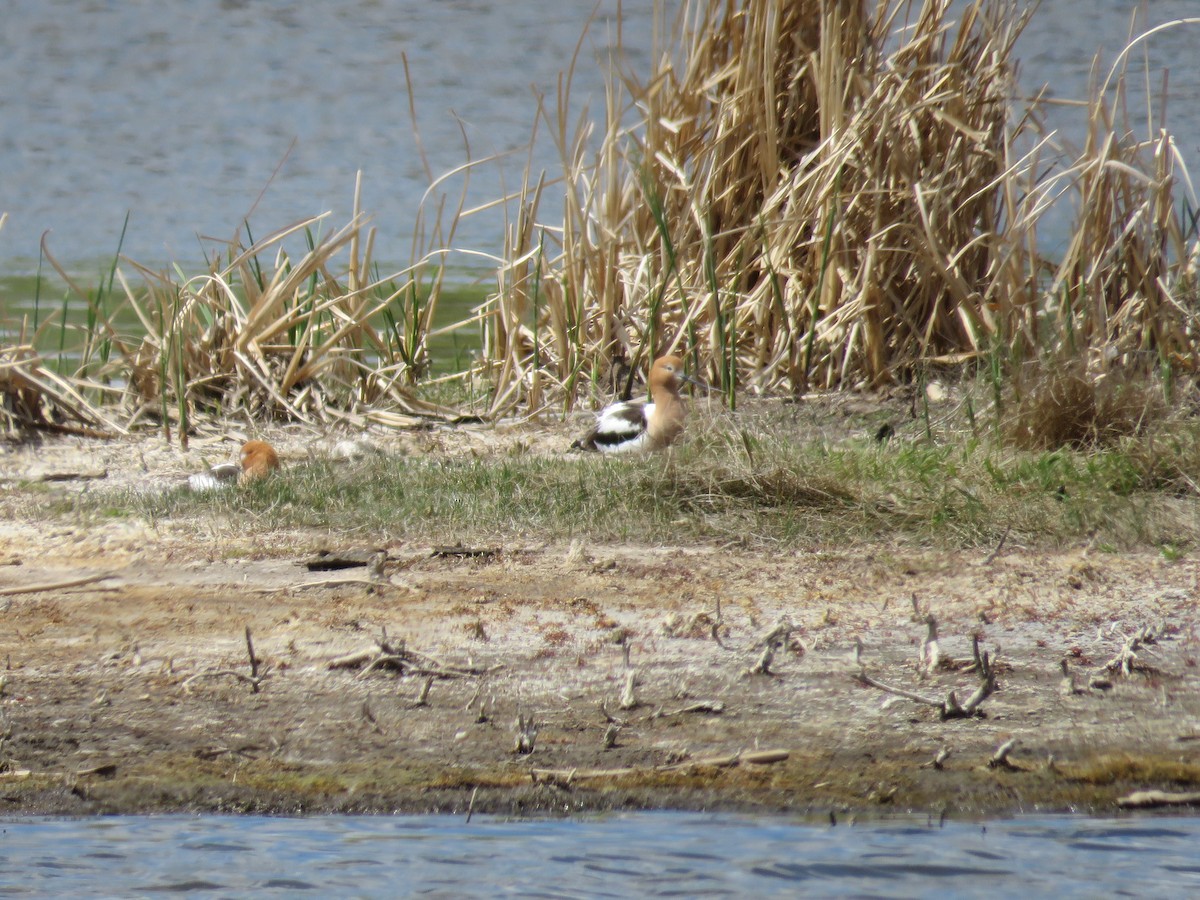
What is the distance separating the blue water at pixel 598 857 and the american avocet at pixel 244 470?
9.07 feet

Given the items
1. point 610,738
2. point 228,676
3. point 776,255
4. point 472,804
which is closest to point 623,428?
point 776,255

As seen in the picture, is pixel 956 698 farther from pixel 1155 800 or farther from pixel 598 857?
pixel 598 857

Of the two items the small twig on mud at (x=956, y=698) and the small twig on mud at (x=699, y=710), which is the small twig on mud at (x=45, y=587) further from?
the small twig on mud at (x=956, y=698)

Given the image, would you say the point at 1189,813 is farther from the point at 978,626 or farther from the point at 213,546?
the point at 213,546

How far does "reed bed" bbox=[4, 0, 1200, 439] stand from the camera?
7023 millimetres

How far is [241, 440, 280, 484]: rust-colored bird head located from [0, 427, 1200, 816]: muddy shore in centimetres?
91

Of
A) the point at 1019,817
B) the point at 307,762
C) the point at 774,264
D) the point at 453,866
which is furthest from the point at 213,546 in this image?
the point at 774,264

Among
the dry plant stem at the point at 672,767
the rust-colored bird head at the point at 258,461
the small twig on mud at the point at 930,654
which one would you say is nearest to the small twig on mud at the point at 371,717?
the dry plant stem at the point at 672,767

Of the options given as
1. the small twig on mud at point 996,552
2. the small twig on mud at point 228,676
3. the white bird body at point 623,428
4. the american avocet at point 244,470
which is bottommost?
the american avocet at point 244,470

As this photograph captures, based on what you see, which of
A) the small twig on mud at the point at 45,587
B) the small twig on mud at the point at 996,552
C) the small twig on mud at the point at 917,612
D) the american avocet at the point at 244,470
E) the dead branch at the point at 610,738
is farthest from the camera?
the american avocet at the point at 244,470

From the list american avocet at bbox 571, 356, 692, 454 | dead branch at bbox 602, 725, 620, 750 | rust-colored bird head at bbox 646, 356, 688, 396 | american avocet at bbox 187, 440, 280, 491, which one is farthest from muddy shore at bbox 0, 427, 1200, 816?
rust-colored bird head at bbox 646, 356, 688, 396

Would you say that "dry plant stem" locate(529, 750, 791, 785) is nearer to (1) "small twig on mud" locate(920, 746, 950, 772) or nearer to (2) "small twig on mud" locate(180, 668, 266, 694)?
(1) "small twig on mud" locate(920, 746, 950, 772)

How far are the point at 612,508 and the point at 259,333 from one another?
299 centimetres

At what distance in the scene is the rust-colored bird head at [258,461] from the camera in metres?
6.13
